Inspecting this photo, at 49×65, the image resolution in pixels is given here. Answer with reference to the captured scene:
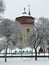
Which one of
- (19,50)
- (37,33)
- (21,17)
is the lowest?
(19,50)

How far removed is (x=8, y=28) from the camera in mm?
34969

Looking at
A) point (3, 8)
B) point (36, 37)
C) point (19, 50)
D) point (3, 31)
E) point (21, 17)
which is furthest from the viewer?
point (21, 17)

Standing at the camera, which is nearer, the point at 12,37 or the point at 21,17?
the point at 12,37

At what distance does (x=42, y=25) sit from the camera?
3969cm

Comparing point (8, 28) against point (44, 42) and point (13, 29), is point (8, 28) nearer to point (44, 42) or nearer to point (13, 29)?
point (13, 29)

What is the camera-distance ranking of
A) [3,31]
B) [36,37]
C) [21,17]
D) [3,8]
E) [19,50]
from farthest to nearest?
[21,17]
[19,50]
[36,37]
[3,31]
[3,8]

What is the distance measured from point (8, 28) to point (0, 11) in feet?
42.5

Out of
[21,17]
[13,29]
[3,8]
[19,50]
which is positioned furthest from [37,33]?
[21,17]

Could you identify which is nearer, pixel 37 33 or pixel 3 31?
pixel 3 31

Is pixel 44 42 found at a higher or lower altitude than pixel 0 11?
lower

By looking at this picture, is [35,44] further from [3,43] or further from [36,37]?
[3,43]

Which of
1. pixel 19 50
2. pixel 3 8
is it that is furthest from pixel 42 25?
pixel 19 50

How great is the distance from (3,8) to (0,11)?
Answer: 0.43 meters

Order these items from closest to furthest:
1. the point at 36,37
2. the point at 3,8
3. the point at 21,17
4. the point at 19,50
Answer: the point at 3,8 → the point at 36,37 → the point at 19,50 → the point at 21,17
